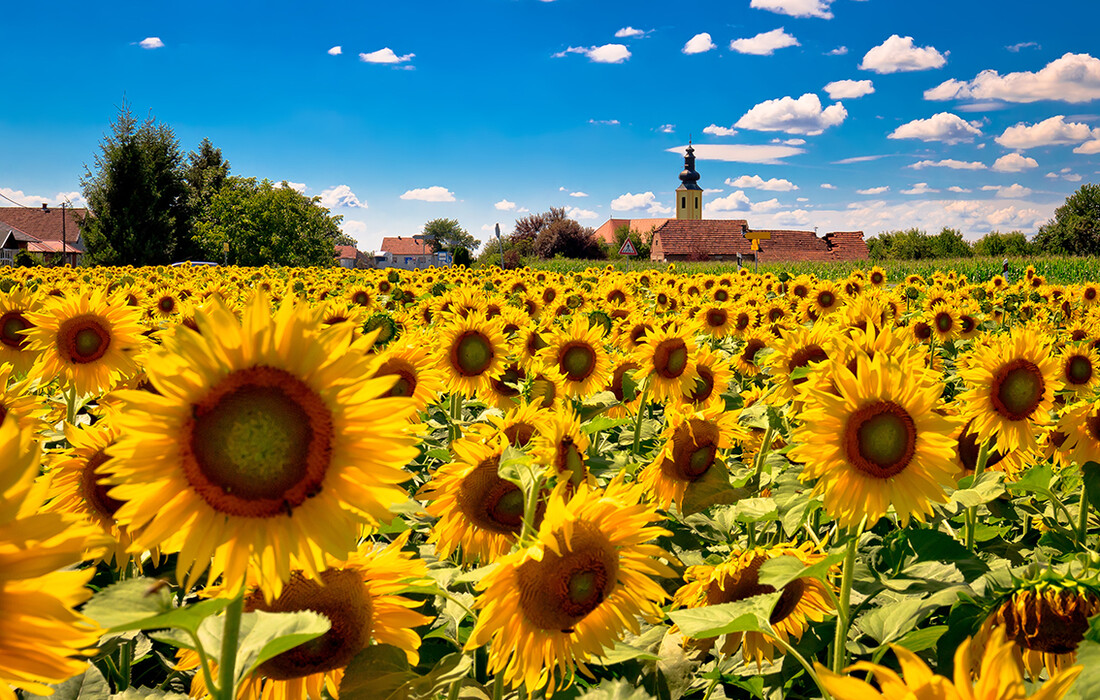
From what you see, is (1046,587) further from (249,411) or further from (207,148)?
(207,148)

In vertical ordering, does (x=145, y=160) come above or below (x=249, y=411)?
above

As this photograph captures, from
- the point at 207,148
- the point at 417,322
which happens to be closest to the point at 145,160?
the point at 207,148

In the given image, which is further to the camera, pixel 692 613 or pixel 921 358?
pixel 921 358

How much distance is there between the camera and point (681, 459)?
2828 mm

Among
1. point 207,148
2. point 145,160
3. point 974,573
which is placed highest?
point 207,148

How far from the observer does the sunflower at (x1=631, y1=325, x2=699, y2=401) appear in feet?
13.9

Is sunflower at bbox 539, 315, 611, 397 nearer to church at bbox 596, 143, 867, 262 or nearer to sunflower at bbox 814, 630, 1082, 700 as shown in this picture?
sunflower at bbox 814, 630, 1082, 700

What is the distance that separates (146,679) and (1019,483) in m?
3.31

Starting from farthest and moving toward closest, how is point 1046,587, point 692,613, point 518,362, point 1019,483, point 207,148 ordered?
point 207,148
point 518,362
point 1019,483
point 692,613
point 1046,587

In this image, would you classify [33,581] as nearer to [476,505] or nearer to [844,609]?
[476,505]

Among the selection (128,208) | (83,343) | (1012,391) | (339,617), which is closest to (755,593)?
(339,617)

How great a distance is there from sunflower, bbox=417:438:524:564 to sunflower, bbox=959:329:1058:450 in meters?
2.18

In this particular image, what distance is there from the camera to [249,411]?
3.91ft

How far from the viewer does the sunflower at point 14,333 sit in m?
4.00
